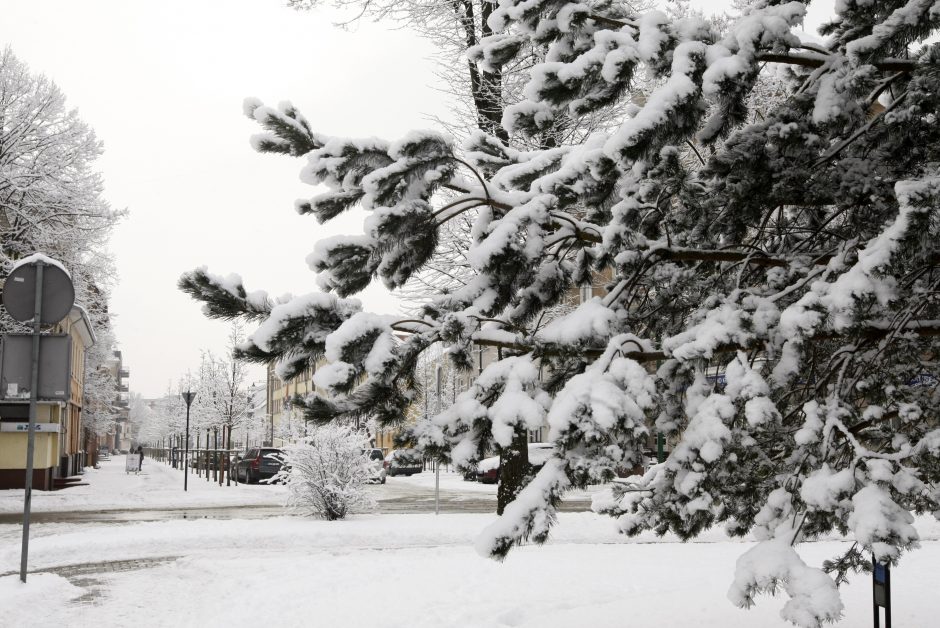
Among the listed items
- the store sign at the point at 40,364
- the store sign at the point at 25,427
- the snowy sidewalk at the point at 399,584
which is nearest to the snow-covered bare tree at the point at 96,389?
the store sign at the point at 25,427

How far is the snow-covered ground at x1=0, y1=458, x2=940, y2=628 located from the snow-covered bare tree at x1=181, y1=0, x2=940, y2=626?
2.28 meters

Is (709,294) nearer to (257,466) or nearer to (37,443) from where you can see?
(37,443)

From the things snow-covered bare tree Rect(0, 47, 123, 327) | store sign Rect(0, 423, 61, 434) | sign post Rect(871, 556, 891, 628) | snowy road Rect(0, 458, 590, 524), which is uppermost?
snow-covered bare tree Rect(0, 47, 123, 327)

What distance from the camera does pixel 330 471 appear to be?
15.0 metres

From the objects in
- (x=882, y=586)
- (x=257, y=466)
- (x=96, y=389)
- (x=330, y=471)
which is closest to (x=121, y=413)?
(x=96, y=389)

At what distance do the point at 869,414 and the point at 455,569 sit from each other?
5333mm

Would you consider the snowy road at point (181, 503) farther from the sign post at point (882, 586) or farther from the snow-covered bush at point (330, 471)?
the sign post at point (882, 586)

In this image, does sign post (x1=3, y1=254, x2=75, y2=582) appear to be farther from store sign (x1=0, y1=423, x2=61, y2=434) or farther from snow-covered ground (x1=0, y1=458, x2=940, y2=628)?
store sign (x1=0, y1=423, x2=61, y2=434)

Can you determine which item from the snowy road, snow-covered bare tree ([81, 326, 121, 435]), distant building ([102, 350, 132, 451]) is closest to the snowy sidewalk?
the snowy road

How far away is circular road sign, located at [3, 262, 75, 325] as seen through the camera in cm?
835

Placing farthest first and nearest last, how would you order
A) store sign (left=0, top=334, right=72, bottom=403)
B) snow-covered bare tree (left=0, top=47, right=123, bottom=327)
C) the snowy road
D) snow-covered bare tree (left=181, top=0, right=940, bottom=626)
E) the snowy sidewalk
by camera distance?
snow-covered bare tree (left=0, top=47, right=123, bottom=327) → the snowy road → store sign (left=0, top=334, right=72, bottom=403) → the snowy sidewalk → snow-covered bare tree (left=181, top=0, right=940, bottom=626)

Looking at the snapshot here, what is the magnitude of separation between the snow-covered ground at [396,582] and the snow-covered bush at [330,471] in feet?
5.32

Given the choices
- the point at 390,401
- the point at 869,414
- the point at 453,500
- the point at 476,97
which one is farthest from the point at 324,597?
the point at 453,500

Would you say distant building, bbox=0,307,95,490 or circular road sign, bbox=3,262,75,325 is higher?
circular road sign, bbox=3,262,75,325
